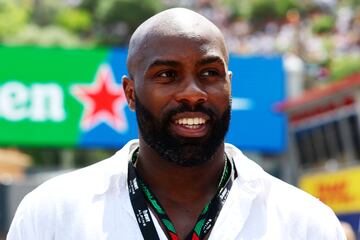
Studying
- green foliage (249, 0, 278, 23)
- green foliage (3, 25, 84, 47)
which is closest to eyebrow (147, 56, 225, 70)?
green foliage (3, 25, 84, 47)

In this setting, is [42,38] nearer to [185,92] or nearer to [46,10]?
[46,10]

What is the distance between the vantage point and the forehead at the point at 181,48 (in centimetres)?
322

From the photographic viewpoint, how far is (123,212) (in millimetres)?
3258

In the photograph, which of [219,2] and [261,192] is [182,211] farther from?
[219,2]

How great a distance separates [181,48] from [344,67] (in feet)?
216

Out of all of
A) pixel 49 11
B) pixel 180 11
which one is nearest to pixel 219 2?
pixel 49 11

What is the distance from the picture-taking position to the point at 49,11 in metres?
110

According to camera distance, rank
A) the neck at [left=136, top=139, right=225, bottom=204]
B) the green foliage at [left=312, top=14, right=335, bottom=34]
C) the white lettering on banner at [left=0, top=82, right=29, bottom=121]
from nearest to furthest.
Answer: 1. the neck at [left=136, top=139, right=225, bottom=204]
2. the white lettering on banner at [left=0, top=82, right=29, bottom=121]
3. the green foliage at [left=312, top=14, right=335, bottom=34]

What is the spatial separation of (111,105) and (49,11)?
281 feet

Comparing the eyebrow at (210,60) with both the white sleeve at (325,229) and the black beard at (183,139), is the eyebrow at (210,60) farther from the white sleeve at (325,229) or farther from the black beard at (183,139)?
the white sleeve at (325,229)

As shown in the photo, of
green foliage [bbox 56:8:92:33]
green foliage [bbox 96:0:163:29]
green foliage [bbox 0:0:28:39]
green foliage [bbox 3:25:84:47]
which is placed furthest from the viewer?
green foliage [bbox 56:8:92:33]

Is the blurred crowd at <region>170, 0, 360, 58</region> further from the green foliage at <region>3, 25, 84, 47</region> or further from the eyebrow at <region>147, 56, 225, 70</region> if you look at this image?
the eyebrow at <region>147, 56, 225, 70</region>

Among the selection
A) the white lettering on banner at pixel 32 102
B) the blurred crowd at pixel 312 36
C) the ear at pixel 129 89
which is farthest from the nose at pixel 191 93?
the blurred crowd at pixel 312 36

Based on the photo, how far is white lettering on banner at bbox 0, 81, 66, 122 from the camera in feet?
82.6
